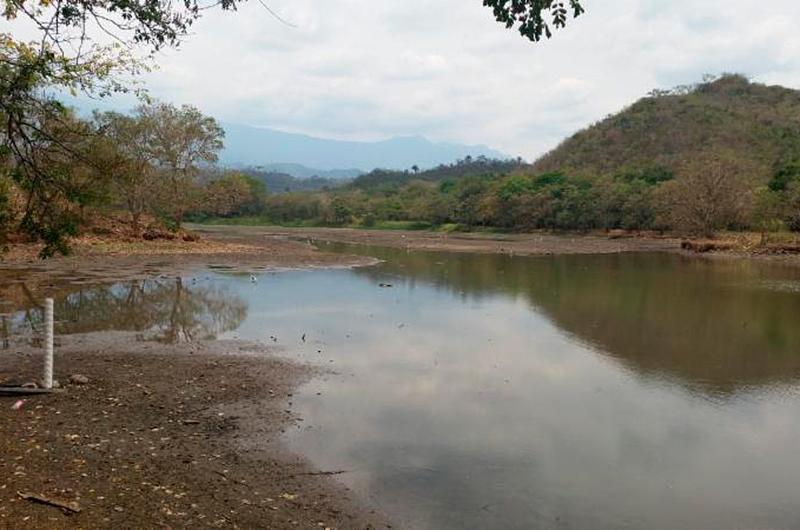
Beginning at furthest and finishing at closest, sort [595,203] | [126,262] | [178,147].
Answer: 1. [595,203]
2. [178,147]
3. [126,262]

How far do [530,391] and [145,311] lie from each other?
1405 centimetres

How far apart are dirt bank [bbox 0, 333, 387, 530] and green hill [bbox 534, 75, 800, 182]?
96.7 m

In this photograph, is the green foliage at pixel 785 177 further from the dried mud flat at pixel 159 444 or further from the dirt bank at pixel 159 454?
the dirt bank at pixel 159 454

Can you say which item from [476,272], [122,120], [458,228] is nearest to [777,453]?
[476,272]

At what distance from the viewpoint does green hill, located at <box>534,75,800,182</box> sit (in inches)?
4301

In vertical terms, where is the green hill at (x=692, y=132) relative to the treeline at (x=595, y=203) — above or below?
above

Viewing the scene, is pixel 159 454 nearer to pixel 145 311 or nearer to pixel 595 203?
pixel 145 311

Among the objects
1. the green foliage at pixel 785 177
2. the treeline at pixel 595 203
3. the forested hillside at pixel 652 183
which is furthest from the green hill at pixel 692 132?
the green foliage at pixel 785 177

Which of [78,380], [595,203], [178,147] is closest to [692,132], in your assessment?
[595,203]

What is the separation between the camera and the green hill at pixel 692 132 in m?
109

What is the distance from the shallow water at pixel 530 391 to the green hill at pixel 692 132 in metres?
82.7

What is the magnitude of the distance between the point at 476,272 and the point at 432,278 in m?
4.83

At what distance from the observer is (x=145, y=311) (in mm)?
21625

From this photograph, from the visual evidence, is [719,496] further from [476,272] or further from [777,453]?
[476,272]
